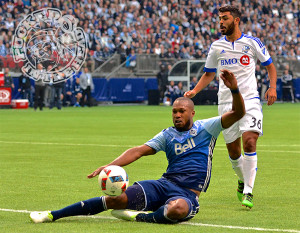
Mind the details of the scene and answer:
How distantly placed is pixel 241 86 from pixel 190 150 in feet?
6.32

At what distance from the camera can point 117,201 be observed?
746 centimetres

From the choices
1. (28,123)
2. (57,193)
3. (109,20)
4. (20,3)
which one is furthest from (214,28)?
(57,193)

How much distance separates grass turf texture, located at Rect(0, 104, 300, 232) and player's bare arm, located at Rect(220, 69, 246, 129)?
1014mm

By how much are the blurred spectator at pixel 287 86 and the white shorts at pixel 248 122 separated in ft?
122

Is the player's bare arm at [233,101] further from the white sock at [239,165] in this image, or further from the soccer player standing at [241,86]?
the white sock at [239,165]

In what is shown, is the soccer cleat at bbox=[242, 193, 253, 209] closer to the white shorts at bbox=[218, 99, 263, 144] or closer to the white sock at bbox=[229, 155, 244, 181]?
the white sock at bbox=[229, 155, 244, 181]

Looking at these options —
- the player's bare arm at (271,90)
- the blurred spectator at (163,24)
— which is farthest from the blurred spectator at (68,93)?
the player's bare arm at (271,90)

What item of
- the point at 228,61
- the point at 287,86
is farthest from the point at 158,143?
the point at 287,86

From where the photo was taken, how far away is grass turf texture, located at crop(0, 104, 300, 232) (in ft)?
24.5

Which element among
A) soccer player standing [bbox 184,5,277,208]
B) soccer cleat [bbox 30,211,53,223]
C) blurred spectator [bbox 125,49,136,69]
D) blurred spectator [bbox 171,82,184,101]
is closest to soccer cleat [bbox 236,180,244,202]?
soccer player standing [bbox 184,5,277,208]

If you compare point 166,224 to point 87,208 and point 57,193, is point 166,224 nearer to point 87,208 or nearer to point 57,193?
point 87,208

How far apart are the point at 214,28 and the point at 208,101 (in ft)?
30.9

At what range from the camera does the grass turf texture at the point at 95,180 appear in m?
7.46

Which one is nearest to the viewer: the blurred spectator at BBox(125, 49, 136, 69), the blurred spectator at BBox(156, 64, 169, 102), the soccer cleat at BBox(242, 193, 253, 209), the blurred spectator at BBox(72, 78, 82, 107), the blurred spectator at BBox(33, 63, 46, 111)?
the soccer cleat at BBox(242, 193, 253, 209)
